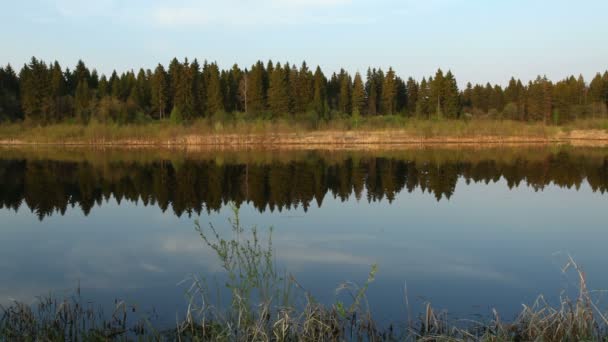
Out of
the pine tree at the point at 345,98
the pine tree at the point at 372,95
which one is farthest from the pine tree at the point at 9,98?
the pine tree at the point at 372,95

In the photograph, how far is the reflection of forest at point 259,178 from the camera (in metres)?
19.1

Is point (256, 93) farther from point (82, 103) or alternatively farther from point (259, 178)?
point (259, 178)

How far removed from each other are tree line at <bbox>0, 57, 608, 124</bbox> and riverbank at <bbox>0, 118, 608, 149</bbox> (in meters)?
4.19

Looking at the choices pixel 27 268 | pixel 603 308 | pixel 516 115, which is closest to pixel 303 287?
pixel 603 308

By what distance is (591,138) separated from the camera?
57094 mm

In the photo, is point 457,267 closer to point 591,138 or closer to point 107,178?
point 107,178

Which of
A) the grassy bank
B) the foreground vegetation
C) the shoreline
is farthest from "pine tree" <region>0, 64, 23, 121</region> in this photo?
the foreground vegetation

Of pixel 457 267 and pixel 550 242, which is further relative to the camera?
pixel 550 242

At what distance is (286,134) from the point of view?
54.3 m

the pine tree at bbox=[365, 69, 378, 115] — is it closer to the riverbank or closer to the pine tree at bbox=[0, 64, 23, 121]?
the riverbank

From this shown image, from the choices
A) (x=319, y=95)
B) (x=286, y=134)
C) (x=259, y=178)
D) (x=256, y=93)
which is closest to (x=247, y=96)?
(x=256, y=93)

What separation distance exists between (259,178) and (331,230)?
11.4 metres

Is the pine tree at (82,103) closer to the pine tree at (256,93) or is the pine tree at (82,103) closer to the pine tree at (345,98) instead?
the pine tree at (256,93)

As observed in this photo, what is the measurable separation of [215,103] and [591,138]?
4445 cm
